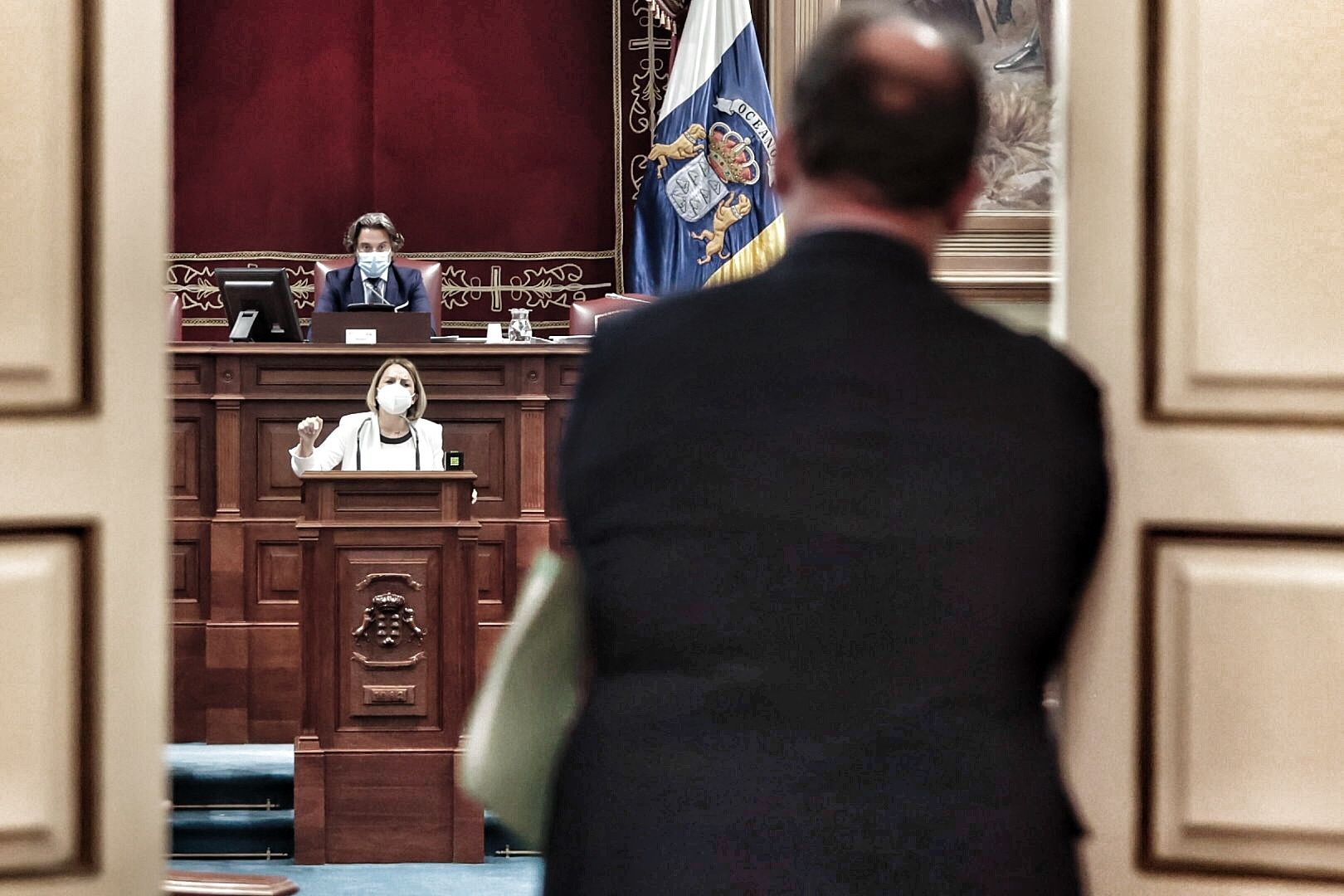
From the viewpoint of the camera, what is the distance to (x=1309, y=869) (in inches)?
60.2

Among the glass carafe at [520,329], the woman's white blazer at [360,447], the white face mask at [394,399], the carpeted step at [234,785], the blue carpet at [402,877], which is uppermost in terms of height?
the glass carafe at [520,329]

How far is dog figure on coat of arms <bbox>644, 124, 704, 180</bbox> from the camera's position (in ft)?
28.0

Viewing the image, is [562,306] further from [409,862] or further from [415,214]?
[409,862]

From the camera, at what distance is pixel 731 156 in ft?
27.3

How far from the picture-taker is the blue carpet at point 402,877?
5246 millimetres

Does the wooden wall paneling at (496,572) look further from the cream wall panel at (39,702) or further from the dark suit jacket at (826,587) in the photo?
the dark suit jacket at (826,587)

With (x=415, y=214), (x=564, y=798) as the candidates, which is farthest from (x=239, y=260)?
(x=564, y=798)

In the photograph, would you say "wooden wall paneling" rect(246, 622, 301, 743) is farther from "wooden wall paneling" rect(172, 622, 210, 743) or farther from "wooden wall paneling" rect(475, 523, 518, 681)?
"wooden wall paneling" rect(475, 523, 518, 681)

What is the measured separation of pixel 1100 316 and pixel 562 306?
861cm

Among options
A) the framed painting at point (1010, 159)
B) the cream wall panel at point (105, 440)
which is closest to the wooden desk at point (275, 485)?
the framed painting at point (1010, 159)

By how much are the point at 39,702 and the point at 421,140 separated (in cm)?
880

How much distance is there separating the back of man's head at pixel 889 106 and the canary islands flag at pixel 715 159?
676cm

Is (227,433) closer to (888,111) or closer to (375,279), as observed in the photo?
(375,279)

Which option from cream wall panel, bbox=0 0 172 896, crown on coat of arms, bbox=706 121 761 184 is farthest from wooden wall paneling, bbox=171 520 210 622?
cream wall panel, bbox=0 0 172 896
